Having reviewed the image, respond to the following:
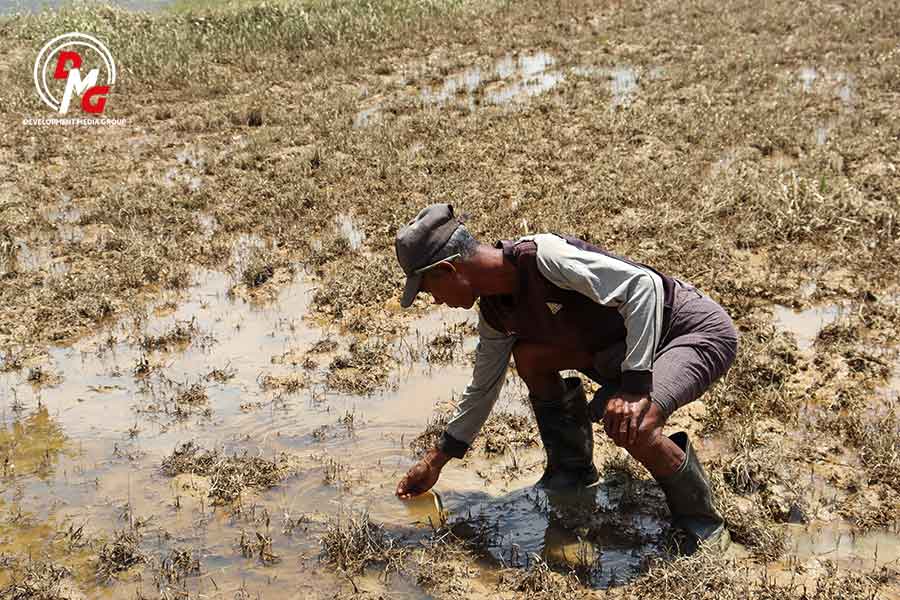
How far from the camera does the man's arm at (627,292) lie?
124 inches

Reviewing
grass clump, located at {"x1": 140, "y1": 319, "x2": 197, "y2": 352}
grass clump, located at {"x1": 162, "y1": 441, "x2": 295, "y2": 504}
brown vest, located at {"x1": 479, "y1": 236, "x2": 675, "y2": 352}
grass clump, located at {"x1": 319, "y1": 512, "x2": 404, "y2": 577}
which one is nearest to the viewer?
brown vest, located at {"x1": 479, "y1": 236, "x2": 675, "y2": 352}

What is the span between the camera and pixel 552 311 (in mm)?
3463

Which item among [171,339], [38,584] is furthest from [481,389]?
[171,339]

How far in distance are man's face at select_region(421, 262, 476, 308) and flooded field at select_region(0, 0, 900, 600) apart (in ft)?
3.56

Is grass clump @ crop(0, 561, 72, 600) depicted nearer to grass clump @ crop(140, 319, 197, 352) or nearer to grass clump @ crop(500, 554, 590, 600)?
grass clump @ crop(500, 554, 590, 600)

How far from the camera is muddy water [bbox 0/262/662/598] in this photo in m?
3.79

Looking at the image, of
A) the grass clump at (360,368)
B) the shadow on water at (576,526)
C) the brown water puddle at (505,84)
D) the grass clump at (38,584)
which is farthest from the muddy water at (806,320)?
the brown water puddle at (505,84)

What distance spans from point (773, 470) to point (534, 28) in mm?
10165

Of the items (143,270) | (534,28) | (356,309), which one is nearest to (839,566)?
(356,309)

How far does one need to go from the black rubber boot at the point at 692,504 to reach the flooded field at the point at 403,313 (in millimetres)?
127

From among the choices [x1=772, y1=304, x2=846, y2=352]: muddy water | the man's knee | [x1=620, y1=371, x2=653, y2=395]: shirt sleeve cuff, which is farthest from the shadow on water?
[x1=772, y1=304, x2=846, y2=352]: muddy water

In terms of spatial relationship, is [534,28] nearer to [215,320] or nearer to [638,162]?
[638,162]

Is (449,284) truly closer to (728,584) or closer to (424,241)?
(424,241)

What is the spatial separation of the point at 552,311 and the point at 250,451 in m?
1.89
